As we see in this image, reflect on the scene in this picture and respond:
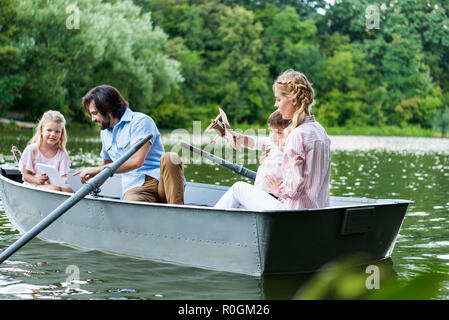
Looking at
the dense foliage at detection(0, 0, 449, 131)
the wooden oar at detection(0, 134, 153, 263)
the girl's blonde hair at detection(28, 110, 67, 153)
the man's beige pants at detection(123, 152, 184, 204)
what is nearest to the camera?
the wooden oar at detection(0, 134, 153, 263)

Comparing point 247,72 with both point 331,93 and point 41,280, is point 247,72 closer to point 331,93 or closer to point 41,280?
point 331,93

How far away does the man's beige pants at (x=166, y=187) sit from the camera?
492 centimetres

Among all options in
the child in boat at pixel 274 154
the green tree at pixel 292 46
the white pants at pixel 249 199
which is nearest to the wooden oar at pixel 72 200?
the white pants at pixel 249 199

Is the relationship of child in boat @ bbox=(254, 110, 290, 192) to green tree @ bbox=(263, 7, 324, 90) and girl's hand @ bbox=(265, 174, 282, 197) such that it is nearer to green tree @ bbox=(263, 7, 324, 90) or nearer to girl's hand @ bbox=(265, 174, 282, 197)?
girl's hand @ bbox=(265, 174, 282, 197)

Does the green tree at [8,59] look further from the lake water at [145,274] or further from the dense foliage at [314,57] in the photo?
the lake water at [145,274]

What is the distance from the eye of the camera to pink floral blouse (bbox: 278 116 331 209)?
13.0ft

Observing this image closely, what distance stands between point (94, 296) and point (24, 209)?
2220 millimetres

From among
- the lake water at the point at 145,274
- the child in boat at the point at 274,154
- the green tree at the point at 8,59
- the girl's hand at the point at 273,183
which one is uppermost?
the green tree at the point at 8,59

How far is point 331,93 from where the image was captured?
50.0 m

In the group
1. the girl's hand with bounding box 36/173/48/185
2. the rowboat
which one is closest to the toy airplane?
the rowboat

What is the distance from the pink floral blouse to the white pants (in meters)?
0.19

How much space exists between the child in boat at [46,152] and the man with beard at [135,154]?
61 cm

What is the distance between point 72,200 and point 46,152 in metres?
1.45

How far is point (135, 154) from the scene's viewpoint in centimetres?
508
